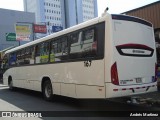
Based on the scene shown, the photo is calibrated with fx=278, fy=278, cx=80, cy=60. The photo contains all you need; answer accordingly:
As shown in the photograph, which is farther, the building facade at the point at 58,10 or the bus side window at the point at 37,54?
the building facade at the point at 58,10

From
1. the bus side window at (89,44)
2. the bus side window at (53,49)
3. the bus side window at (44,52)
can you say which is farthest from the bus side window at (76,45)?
the bus side window at (44,52)

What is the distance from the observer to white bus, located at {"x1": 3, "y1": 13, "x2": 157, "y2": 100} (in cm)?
810

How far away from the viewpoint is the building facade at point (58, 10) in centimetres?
12131

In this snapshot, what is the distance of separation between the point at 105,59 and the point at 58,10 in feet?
408

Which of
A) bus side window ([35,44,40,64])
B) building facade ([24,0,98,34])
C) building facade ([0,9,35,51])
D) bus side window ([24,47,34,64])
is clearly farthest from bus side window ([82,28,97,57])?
building facade ([24,0,98,34])

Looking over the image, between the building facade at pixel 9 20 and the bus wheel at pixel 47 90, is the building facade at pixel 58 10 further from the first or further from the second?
the bus wheel at pixel 47 90

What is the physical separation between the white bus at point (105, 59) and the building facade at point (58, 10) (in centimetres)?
10705

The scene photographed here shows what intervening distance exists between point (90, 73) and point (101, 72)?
617 mm

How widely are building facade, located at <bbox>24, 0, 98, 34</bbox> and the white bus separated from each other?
4215 inches

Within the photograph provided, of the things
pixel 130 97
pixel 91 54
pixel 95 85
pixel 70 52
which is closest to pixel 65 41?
pixel 70 52

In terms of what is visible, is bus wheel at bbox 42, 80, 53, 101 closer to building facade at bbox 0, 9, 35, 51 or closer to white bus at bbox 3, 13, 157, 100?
white bus at bbox 3, 13, 157, 100

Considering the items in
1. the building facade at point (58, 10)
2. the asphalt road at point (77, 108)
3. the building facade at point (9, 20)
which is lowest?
the asphalt road at point (77, 108)

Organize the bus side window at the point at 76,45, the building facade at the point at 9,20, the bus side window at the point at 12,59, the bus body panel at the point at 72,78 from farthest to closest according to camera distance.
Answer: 1. the building facade at the point at 9,20
2. the bus side window at the point at 12,59
3. the bus side window at the point at 76,45
4. the bus body panel at the point at 72,78

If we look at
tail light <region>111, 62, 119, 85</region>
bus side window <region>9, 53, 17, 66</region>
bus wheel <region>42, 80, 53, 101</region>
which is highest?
bus side window <region>9, 53, 17, 66</region>
